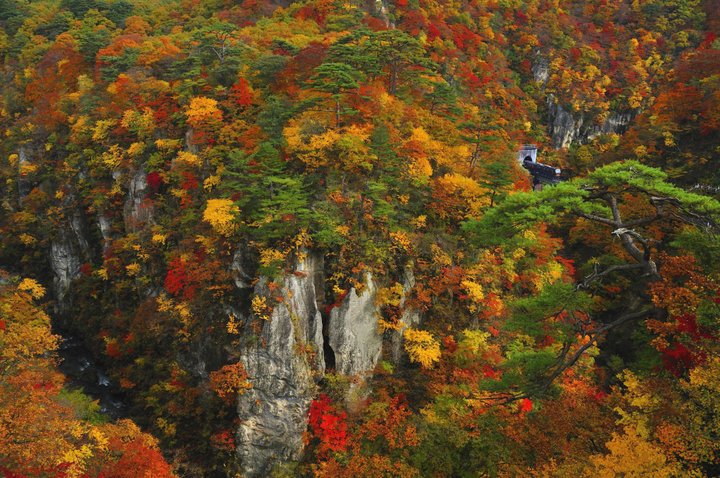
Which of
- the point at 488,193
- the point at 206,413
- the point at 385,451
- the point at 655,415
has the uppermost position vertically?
the point at 655,415

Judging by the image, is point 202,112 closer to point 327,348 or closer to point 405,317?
point 327,348

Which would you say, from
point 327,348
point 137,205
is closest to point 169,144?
point 137,205

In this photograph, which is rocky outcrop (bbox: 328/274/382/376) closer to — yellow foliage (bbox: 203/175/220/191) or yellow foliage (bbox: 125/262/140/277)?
yellow foliage (bbox: 203/175/220/191)

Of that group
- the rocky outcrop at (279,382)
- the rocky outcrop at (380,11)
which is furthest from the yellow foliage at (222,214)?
the rocky outcrop at (380,11)

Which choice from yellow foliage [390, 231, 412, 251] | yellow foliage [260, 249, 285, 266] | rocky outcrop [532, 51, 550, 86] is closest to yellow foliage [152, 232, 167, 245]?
yellow foliage [260, 249, 285, 266]

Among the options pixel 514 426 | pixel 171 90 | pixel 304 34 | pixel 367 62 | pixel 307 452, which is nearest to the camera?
pixel 514 426

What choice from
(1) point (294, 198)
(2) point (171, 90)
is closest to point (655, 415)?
(1) point (294, 198)

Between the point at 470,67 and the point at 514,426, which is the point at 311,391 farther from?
the point at 470,67
